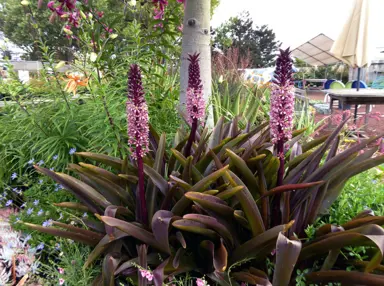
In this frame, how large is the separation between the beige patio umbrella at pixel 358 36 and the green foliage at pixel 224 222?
5733 millimetres

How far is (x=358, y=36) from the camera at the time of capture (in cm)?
633

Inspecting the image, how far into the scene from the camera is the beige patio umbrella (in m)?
6.27

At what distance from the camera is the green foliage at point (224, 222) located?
1.26 meters

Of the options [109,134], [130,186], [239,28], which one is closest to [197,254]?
[130,186]

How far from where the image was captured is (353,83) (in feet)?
39.4

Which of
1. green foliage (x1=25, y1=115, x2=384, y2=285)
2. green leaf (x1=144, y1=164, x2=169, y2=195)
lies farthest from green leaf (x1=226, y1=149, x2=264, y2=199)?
green leaf (x1=144, y1=164, x2=169, y2=195)

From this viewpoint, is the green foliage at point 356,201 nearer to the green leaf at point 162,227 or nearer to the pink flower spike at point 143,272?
the green leaf at point 162,227

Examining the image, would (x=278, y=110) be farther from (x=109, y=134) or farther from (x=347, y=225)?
(x=109, y=134)

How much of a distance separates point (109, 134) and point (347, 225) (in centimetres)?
174

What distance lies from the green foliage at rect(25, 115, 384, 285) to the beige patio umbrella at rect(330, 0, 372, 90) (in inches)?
226

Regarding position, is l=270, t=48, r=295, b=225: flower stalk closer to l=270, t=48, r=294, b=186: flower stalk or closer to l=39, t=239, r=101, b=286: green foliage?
l=270, t=48, r=294, b=186: flower stalk

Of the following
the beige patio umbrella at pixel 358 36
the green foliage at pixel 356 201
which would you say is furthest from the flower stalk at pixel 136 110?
the beige patio umbrella at pixel 358 36

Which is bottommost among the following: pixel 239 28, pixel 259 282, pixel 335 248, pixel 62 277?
pixel 62 277

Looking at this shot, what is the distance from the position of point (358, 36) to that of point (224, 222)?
21.2 ft
